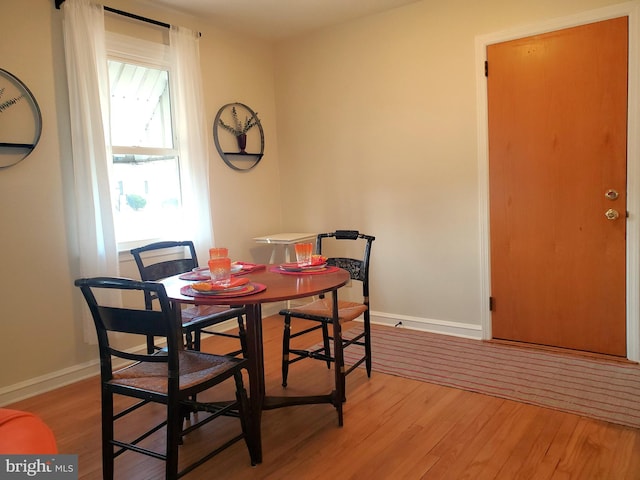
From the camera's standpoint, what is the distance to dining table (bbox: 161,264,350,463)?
79.1 inches

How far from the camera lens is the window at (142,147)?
338 cm

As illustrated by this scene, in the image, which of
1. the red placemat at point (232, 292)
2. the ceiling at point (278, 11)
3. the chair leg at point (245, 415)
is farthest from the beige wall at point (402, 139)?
the chair leg at point (245, 415)

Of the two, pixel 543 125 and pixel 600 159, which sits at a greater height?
pixel 543 125

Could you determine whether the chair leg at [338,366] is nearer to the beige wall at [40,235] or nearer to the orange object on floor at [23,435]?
the orange object on floor at [23,435]

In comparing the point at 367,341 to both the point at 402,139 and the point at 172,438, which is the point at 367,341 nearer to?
the point at 172,438

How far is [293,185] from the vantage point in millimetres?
4547

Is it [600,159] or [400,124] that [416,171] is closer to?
[400,124]

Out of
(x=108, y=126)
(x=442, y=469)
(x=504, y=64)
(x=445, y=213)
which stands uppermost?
(x=504, y=64)

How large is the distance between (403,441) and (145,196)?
243 cm

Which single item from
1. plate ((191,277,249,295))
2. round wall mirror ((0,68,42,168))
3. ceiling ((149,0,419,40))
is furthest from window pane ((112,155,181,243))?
plate ((191,277,249,295))

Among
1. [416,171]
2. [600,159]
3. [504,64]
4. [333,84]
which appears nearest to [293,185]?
[333,84]

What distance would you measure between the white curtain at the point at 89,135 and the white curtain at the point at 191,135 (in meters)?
0.61

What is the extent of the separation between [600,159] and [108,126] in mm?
3036

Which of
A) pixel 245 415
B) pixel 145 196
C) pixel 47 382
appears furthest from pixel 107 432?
pixel 145 196
